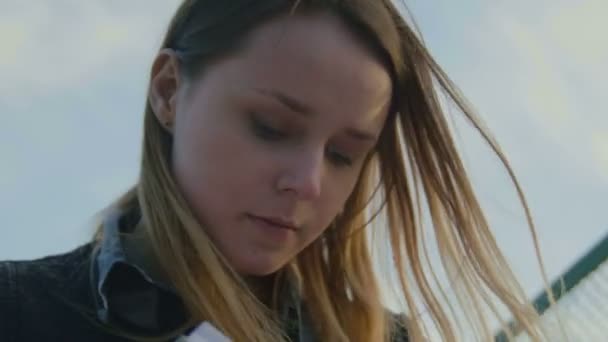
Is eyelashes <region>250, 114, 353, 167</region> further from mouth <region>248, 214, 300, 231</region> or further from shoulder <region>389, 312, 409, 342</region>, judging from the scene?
shoulder <region>389, 312, 409, 342</region>

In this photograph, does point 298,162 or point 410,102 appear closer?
point 298,162

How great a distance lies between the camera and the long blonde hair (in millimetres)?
1490

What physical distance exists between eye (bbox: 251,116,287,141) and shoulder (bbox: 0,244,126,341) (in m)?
0.29

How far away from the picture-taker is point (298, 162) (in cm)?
143

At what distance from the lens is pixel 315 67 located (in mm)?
1448

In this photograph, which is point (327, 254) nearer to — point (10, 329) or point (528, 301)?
point (528, 301)

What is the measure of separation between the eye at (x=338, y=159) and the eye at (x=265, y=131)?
8cm

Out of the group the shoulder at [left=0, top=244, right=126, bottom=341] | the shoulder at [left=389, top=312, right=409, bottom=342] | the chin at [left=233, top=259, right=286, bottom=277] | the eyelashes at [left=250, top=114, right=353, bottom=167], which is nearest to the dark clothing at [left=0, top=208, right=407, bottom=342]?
the shoulder at [left=0, top=244, right=126, bottom=341]

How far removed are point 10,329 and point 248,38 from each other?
1.65 feet

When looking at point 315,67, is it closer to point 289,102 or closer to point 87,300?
point 289,102

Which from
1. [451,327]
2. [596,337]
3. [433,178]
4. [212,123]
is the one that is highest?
[212,123]

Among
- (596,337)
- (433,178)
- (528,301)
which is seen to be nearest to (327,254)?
(433,178)

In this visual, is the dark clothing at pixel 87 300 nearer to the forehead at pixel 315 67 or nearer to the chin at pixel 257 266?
the chin at pixel 257 266

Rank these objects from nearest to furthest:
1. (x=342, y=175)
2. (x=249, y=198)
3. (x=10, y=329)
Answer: (x=10, y=329), (x=249, y=198), (x=342, y=175)
